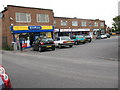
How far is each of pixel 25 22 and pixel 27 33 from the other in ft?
6.53

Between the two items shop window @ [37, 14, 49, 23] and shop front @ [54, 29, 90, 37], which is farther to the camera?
shop front @ [54, 29, 90, 37]

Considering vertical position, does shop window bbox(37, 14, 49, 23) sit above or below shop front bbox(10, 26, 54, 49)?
above

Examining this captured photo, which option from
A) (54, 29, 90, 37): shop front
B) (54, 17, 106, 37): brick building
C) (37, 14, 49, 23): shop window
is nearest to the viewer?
(37, 14, 49, 23): shop window

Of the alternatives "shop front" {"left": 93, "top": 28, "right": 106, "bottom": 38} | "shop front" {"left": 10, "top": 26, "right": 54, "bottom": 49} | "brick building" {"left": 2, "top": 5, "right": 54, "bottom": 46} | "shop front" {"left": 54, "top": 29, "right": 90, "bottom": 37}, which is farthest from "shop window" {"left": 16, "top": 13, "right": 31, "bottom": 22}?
"shop front" {"left": 93, "top": 28, "right": 106, "bottom": 38}

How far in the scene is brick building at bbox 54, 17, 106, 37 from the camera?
40.0 m

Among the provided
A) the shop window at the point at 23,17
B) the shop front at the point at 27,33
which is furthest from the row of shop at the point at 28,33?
the shop window at the point at 23,17

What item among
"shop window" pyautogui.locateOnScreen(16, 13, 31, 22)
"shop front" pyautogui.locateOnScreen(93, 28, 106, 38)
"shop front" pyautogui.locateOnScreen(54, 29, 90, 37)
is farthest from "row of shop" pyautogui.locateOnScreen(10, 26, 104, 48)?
"shop front" pyautogui.locateOnScreen(93, 28, 106, 38)

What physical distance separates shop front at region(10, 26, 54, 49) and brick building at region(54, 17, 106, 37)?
1063cm

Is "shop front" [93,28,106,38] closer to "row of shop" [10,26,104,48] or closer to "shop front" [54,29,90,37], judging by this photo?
"shop front" [54,29,90,37]

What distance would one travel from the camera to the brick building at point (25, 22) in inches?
950

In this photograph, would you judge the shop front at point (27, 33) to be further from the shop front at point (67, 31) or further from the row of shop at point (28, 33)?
the shop front at point (67, 31)

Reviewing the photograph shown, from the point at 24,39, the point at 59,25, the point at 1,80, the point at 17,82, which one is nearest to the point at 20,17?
the point at 24,39

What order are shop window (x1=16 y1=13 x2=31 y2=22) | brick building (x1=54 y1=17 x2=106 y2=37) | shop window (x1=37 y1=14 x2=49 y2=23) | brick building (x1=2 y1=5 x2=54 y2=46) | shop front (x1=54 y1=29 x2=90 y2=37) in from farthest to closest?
brick building (x1=54 y1=17 x2=106 y2=37) < shop front (x1=54 y1=29 x2=90 y2=37) < shop window (x1=37 y1=14 x2=49 y2=23) < shop window (x1=16 y1=13 x2=31 y2=22) < brick building (x1=2 y1=5 x2=54 y2=46)

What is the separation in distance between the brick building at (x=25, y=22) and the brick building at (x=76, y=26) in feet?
33.9
